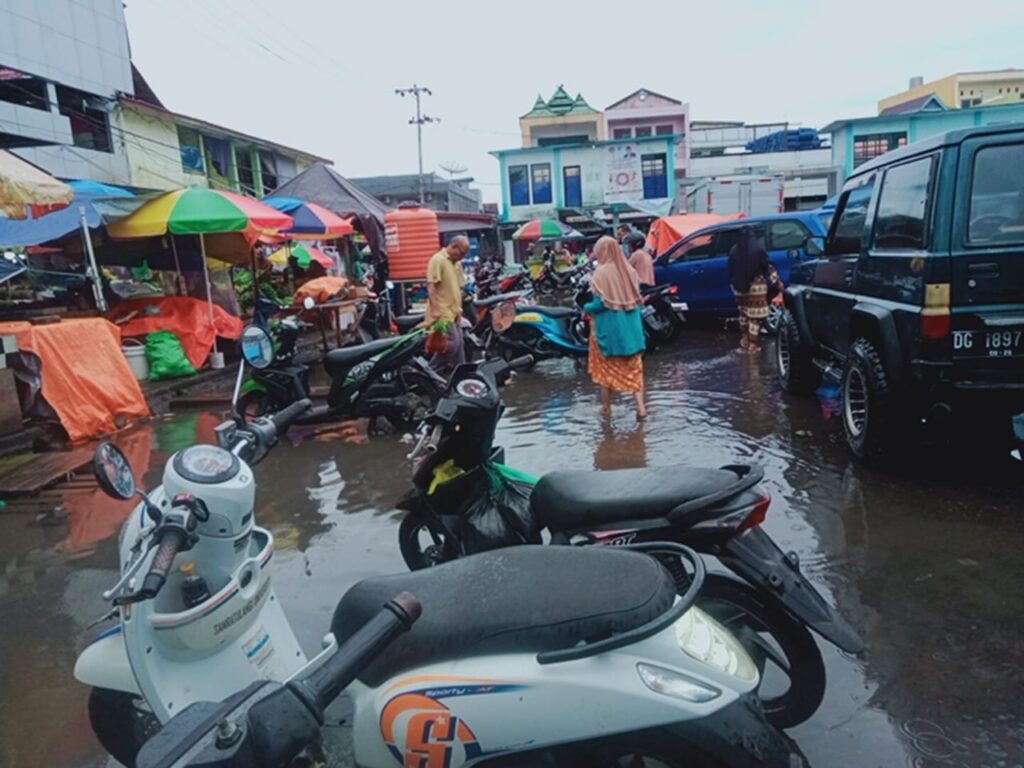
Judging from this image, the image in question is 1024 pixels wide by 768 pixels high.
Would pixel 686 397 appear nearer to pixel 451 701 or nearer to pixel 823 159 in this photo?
pixel 451 701

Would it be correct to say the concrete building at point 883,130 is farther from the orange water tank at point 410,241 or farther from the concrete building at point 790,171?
the orange water tank at point 410,241

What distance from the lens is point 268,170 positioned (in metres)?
27.2

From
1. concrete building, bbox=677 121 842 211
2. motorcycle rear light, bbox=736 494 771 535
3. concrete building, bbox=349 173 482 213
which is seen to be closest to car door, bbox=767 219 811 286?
motorcycle rear light, bbox=736 494 771 535

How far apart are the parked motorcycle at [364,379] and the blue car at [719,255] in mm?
6105

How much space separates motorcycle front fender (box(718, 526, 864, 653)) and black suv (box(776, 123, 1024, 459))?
2303mm

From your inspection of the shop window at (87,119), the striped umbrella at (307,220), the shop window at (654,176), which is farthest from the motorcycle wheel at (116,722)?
the shop window at (654,176)

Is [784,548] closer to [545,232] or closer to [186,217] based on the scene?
[186,217]

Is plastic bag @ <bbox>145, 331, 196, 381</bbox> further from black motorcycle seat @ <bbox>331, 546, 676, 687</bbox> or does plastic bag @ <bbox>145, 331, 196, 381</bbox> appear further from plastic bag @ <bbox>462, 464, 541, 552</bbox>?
black motorcycle seat @ <bbox>331, 546, 676, 687</bbox>

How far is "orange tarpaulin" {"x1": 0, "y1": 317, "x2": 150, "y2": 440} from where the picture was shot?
272 inches

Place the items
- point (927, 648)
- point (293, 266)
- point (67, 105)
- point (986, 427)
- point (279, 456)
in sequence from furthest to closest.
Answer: point (67, 105) → point (293, 266) → point (279, 456) → point (986, 427) → point (927, 648)

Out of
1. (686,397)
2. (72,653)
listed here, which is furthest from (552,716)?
(686,397)

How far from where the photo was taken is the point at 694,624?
6.19ft

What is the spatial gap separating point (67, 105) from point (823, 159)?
28.9m

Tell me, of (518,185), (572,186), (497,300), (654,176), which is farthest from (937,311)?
(518,185)
